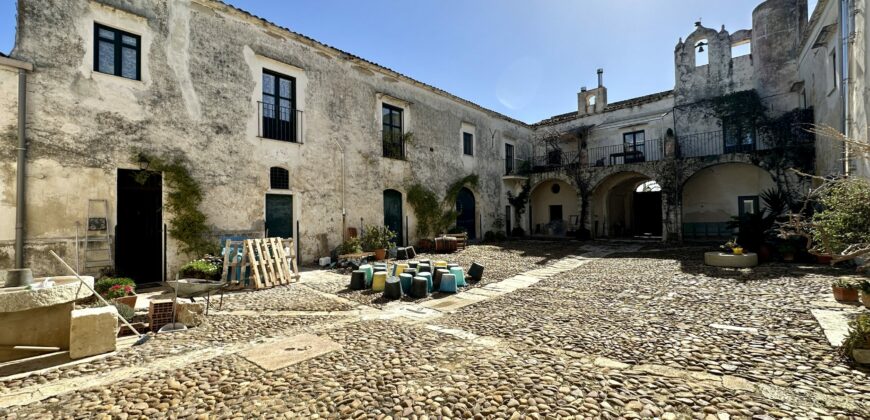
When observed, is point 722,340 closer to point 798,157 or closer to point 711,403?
point 711,403

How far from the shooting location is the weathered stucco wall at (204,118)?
23.2 feet

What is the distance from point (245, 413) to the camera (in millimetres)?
2787

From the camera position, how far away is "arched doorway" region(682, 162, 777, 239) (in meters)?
15.8

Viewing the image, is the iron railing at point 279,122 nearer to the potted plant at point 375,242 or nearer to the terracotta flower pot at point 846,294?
the potted plant at point 375,242

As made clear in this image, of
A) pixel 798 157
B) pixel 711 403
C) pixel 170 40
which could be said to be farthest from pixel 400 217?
pixel 798 157

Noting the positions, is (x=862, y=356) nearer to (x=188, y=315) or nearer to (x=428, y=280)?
(x=428, y=280)

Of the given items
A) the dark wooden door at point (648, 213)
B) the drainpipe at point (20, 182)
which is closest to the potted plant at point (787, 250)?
the dark wooden door at point (648, 213)

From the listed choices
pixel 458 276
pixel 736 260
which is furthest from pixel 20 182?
Answer: pixel 736 260

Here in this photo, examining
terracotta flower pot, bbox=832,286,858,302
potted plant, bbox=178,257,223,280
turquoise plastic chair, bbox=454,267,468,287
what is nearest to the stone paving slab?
turquoise plastic chair, bbox=454,267,468,287

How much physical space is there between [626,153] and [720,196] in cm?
451

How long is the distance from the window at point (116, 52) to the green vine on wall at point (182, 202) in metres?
1.91

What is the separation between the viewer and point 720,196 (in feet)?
54.9

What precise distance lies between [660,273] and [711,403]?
7026 mm

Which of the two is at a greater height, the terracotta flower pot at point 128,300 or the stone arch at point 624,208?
the stone arch at point 624,208
